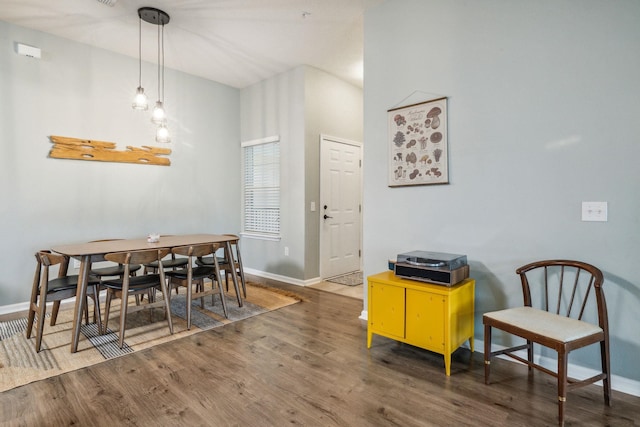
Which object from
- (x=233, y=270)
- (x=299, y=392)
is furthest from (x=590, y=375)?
(x=233, y=270)

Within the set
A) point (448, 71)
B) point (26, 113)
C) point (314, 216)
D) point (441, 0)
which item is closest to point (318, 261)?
point (314, 216)

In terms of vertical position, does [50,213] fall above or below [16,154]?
below

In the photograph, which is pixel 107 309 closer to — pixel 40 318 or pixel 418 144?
pixel 40 318

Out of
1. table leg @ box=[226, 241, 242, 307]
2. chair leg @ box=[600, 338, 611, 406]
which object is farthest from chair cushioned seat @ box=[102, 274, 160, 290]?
chair leg @ box=[600, 338, 611, 406]

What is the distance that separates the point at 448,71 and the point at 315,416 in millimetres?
2589

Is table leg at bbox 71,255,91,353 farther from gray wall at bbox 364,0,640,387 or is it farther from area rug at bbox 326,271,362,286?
area rug at bbox 326,271,362,286

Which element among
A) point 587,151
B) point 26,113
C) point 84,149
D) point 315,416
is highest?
point 26,113

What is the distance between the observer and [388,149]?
309 cm

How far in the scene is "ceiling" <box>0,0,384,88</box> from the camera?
3.17m

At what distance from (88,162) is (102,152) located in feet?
0.62

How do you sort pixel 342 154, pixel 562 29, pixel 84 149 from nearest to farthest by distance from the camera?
pixel 562 29 < pixel 84 149 < pixel 342 154

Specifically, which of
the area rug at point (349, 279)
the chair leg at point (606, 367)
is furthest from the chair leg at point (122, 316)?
the chair leg at point (606, 367)

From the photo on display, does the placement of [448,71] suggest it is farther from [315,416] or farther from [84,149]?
[84,149]

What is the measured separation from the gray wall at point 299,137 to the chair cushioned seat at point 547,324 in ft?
9.45
